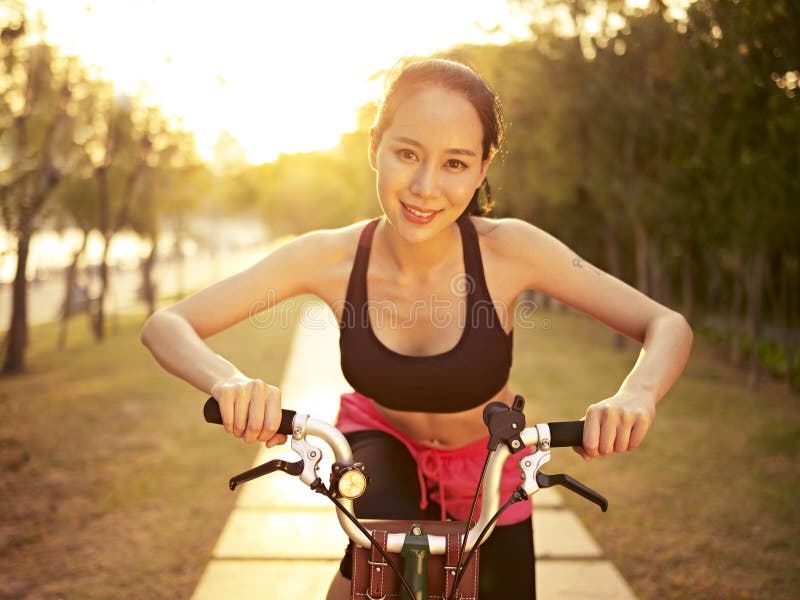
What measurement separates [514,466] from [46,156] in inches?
362

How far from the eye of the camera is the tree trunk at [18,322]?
388 inches

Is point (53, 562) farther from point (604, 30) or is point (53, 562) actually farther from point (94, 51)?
point (604, 30)

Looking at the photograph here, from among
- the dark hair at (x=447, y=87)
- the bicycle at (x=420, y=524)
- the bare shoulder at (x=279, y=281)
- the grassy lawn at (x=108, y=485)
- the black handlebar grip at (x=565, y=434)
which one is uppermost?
the dark hair at (x=447, y=87)


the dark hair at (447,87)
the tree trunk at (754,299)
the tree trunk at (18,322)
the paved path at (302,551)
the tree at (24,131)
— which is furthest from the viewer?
the tree trunk at (18,322)

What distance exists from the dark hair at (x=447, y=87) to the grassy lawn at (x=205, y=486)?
299 cm

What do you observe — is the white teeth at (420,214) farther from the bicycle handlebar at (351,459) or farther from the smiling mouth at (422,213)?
the bicycle handlebar at (351,459)

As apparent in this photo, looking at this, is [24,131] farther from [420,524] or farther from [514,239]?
[420,524]

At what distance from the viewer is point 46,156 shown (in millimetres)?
9727

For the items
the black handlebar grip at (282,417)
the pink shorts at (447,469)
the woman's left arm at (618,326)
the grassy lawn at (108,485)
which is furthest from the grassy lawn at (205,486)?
the black handlebar grip at (282,417)

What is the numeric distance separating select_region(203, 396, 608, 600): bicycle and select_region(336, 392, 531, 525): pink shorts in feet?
1.76

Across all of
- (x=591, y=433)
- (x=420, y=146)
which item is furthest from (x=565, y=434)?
(x=420, y=146)

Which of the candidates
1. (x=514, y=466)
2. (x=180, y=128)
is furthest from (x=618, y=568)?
(x=180, y=128)

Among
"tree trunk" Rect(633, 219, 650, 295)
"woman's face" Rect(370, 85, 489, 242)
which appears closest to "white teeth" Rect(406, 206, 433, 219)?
"woman's face" Rect(370, 85, 489, 242)

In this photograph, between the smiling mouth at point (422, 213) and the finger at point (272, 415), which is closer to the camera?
the finger at point (272, 415)
